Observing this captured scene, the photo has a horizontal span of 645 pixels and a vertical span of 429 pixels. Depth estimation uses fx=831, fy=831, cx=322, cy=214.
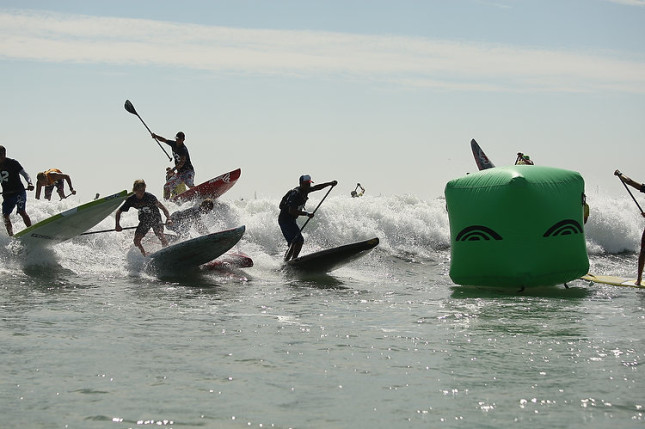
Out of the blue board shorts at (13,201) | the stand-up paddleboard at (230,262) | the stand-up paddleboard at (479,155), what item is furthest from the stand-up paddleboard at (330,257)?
the blue board shorts at (13,201)

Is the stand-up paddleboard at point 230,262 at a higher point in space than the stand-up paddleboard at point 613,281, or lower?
higher

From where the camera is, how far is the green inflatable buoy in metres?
9.70

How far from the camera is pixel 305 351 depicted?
6.62 m

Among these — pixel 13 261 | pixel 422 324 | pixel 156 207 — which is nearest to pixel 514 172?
pixel 422 324

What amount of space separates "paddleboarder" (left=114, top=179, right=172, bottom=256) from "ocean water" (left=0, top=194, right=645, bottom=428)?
45 centimetres

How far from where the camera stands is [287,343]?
6.93m

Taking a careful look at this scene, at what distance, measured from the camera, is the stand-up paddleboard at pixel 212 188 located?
16891 mm

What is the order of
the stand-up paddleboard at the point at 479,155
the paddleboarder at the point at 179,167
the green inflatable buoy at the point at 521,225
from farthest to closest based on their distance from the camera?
the paddleboarder at the point at 179,167 → the stand-up paddleboard at the point at 479,155 → the green inflatable buoy at the point at 521,225

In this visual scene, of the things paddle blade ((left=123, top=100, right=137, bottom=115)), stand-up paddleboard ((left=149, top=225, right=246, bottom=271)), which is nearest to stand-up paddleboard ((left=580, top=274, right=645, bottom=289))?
stand-up paddleboard ((left=149, top=225, right=246, bottom=271))

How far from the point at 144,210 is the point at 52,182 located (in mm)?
9865

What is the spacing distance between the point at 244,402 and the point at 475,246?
5545mm

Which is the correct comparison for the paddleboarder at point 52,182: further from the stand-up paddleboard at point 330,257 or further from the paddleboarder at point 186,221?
the stand-up paddleboard at point 330,257

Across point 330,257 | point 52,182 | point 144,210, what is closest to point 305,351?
point 330,257

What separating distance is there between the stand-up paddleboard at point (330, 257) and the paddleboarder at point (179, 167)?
5.07m
